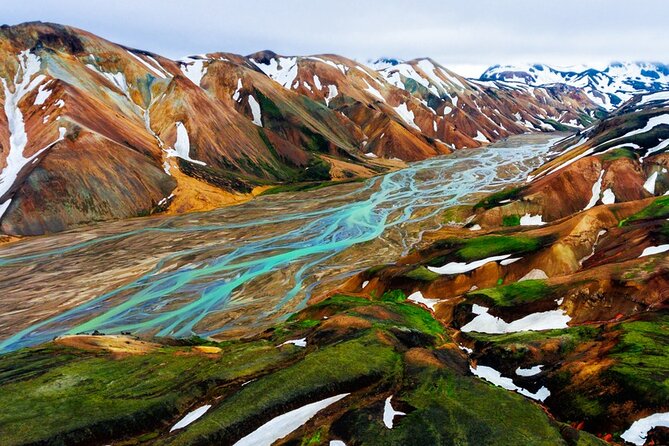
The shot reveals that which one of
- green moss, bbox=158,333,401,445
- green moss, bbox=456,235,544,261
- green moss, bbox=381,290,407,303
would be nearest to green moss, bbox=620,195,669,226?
green moss, bbox=456,235,544,261

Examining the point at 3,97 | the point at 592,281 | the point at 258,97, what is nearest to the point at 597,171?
the point at 592,281

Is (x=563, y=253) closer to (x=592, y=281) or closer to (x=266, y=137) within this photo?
(x=592, y=281)

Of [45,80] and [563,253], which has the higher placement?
[45,80]

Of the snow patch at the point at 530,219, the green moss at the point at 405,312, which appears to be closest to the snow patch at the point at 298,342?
the green moss at the point at 405,312

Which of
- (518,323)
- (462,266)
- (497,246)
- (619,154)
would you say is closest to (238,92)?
(619,154)

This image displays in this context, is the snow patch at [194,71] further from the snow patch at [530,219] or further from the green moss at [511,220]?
the snow patch at [530,219]

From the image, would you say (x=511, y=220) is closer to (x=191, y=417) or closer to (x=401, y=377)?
(x=401, y=377)
